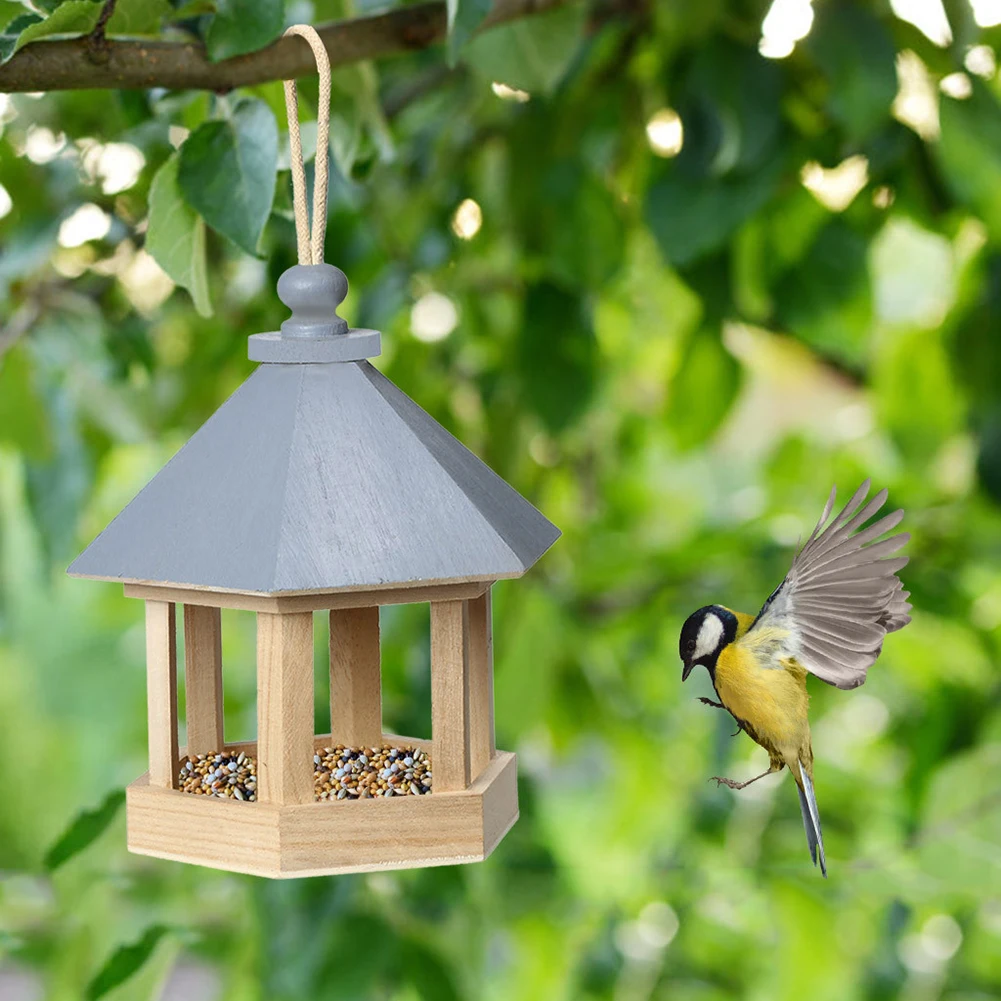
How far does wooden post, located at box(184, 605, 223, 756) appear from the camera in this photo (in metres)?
0.96

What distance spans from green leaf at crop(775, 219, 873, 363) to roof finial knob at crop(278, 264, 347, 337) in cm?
86

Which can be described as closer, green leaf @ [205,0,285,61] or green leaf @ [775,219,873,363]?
green leaf @ [205,0,285,61]

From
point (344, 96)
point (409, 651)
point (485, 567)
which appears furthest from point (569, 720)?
point (485, 567)

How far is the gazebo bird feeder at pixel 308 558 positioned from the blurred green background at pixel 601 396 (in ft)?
0.47

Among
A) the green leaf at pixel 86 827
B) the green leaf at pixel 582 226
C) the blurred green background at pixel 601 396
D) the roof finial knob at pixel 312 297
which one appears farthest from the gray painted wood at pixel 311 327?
the green leaf at pixel 582 226

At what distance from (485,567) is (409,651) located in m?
1.05

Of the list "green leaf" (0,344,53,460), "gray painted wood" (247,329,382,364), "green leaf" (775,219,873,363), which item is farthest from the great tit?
"green leaf" (0,344,53,460)

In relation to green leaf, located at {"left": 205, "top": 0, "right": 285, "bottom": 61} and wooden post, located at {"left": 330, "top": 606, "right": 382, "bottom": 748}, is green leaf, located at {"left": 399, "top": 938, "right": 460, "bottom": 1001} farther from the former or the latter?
green leaf, located at {"left": 205, "top": 0, "right": 285, "bottom": 61}

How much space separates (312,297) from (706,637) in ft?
0.93

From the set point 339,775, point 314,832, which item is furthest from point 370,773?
point 314,832

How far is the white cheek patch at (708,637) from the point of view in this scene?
0.78 meters

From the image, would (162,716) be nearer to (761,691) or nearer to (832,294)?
(761,691)

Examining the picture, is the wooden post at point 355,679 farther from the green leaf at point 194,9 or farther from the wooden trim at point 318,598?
the green leaf at point 194,9

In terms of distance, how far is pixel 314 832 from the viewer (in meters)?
0.79
